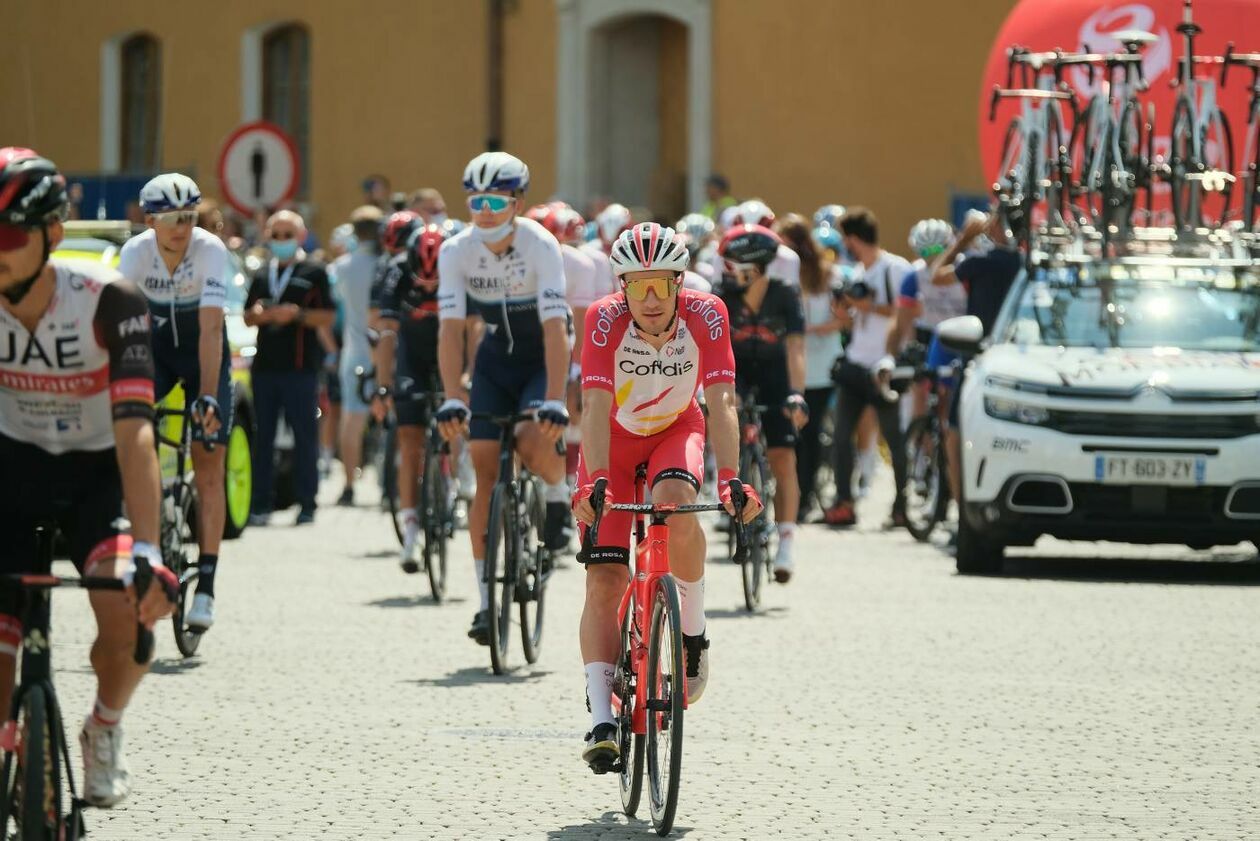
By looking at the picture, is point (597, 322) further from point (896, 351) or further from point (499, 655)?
point (896, 351)

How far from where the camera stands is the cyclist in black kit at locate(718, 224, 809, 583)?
14.2 metres

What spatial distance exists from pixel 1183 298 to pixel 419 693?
6.82m

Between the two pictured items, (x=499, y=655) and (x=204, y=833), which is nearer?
(x=204, y=833)

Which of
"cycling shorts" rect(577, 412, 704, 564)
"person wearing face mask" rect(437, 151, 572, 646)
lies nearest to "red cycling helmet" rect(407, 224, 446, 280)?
"person wearing face mask" rect(437, 151, 572, 646)

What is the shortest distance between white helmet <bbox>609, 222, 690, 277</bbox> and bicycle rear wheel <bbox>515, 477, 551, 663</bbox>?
132 inches

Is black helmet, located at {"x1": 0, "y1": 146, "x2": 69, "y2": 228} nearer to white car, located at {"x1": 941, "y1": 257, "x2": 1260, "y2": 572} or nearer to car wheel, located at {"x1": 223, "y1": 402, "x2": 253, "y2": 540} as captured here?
white car, located at {"x1": 941, "y1": 257, "x2": 1260, "y2": 572}

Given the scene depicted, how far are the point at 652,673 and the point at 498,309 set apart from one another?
4341mm

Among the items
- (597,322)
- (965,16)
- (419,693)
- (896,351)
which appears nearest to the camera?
(597,322)

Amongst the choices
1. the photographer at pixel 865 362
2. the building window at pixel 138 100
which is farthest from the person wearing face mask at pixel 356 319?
the building window at pixel 138 100

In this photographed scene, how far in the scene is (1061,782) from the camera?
28.2 feet

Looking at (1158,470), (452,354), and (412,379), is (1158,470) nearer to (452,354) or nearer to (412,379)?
(412,379)

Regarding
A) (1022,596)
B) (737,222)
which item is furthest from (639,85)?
(1022,596)

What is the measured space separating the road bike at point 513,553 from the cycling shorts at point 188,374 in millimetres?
1074

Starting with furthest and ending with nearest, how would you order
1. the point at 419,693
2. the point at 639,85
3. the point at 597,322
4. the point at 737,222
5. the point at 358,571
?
the point at 639,85, the point at 737,222, the point at 358,571, the point at 419,693, the point at 597,322
